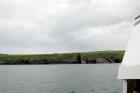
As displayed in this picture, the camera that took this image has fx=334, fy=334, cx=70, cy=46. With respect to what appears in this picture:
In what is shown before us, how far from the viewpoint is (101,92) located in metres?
56.0

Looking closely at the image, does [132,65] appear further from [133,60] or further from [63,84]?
[63,84]

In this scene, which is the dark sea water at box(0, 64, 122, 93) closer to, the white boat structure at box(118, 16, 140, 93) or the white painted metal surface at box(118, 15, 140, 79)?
the white boat structure at box(118, 16, 140, 93)

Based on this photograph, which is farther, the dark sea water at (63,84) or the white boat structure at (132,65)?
the dark sea water at (63,84)

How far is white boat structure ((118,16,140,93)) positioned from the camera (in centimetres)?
956

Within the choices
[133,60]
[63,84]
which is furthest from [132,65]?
[63,84]

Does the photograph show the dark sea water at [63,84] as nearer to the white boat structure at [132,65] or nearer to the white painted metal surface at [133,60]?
the white boat structure at [132,65]

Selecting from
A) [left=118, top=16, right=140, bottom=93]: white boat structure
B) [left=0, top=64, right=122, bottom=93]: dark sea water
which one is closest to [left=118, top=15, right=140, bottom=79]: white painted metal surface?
[left=118, top=16, right=140, bottom=93]: white boat structure

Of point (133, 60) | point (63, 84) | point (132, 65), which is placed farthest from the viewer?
point (63, 84)

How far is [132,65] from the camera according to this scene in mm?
9750

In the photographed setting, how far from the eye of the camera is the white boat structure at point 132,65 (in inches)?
376

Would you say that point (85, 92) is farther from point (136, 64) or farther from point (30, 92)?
point (136, 64)

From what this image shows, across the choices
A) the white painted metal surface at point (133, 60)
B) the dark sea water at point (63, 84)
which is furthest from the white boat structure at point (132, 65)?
the dark sea water at point (63, 84)

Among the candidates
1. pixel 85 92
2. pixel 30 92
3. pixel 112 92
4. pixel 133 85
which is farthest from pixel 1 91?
pixel 133 85

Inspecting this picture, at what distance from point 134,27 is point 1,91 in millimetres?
54695
